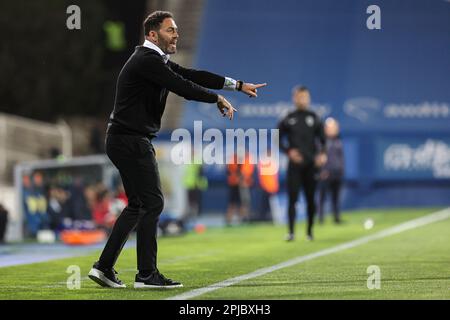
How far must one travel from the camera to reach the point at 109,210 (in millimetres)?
20188

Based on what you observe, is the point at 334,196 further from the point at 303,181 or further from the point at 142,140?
the point at 142,140

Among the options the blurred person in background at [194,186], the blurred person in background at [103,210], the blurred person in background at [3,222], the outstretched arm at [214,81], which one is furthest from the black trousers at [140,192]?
the blurred person in background at [194,186]

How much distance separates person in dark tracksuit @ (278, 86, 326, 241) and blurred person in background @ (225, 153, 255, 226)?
8598mm

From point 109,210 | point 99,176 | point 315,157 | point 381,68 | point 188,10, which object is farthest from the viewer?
point 188,10

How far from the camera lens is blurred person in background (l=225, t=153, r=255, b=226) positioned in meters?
25.4

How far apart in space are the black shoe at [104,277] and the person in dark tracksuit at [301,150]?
7170 mm

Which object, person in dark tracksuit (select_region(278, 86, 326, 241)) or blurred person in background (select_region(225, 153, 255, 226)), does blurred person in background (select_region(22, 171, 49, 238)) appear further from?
person in dark tracksuit (select_region(278, 86, 326, 241))

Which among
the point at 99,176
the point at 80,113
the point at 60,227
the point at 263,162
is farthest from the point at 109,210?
the point at 80,113

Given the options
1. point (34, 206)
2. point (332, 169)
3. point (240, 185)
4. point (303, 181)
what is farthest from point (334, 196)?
point (303, 181)

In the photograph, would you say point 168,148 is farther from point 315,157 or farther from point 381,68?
point 315,157

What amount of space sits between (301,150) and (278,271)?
5.36 m

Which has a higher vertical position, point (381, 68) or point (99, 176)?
point (381, 68)

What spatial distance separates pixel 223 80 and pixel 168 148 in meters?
17.7

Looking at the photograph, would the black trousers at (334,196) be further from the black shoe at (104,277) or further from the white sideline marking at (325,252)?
the black shoe at (104,277)
